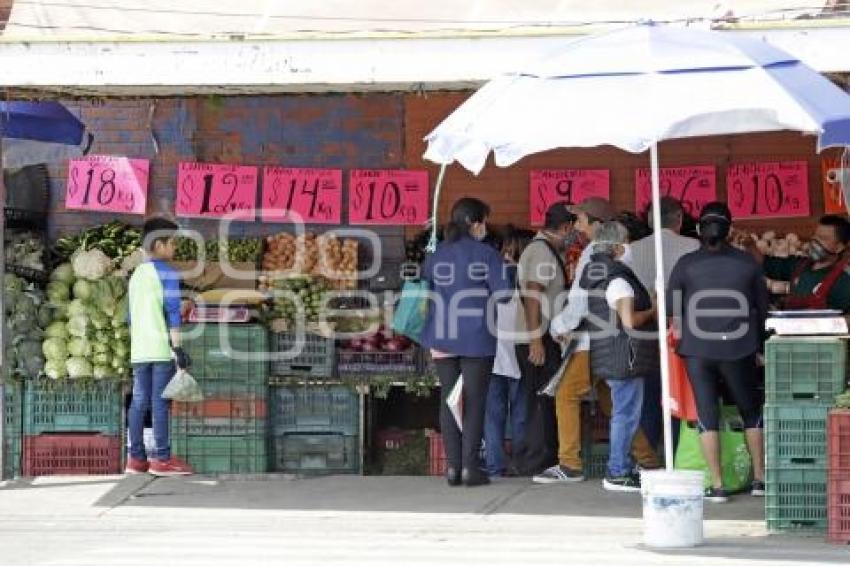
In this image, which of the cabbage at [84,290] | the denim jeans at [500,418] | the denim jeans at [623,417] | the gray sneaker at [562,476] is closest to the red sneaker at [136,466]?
the cabbage at [84,290]

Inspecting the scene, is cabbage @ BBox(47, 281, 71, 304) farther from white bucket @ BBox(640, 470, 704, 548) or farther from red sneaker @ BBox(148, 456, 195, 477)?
white bucket @ BBox(640, 470, 704, 548)

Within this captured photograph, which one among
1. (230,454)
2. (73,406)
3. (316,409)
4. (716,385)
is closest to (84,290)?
(73,406)

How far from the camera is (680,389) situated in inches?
473

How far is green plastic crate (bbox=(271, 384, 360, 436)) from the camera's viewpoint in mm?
13523

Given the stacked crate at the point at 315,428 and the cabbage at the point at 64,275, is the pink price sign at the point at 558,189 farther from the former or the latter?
the cabbage at the point at 64,275

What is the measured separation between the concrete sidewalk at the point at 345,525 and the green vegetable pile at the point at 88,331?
0.82 m

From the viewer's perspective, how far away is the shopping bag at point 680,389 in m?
12.0

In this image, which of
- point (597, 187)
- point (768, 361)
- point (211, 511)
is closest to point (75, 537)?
point (211, 511)

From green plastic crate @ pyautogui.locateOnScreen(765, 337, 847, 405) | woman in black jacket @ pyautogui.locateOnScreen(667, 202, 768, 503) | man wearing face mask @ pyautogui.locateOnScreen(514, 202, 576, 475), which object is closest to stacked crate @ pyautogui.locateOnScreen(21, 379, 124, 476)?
man wearing face mask @ pyautogui.locateOnScreen(514, 202, 576, 475)

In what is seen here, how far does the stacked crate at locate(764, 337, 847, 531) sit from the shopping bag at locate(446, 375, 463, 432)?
2.50 metres

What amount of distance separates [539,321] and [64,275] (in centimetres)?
358

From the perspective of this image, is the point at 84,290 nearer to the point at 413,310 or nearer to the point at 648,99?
the point at 413,310

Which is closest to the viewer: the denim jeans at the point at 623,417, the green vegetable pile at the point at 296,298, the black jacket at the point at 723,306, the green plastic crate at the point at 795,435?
the green plastic crate at the point at 795,435

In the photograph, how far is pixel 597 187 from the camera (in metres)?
14.3
